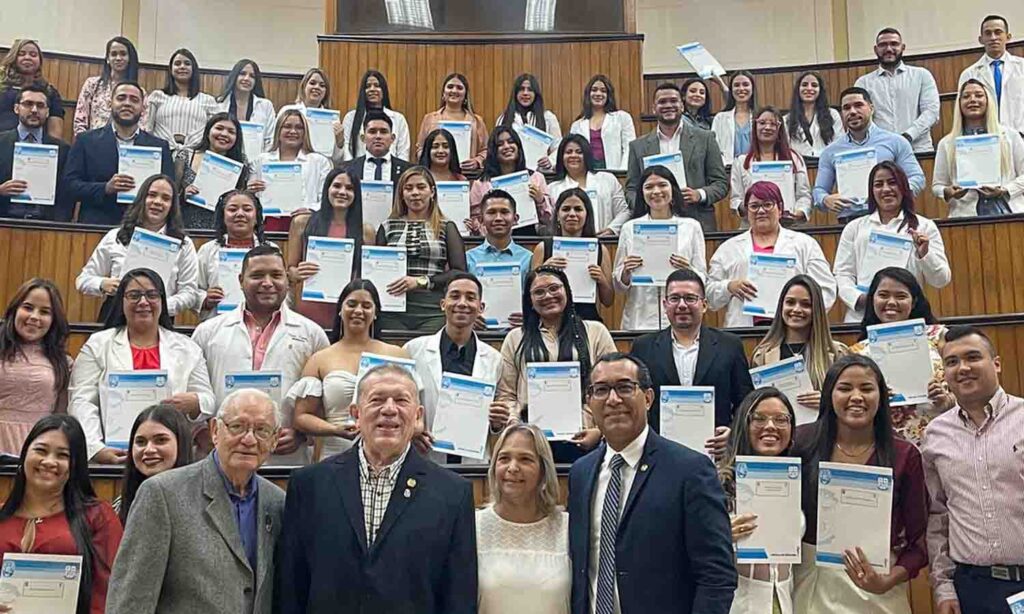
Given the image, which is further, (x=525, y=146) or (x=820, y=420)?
(x=525, y=146)

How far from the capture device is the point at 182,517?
2924 mm

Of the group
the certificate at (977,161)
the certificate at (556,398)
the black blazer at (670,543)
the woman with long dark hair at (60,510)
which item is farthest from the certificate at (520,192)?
the black blazer at (670,543)

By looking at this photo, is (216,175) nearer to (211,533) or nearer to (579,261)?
(579,261)

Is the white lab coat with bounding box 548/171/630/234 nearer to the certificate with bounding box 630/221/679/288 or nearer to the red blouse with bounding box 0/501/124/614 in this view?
the certificate with bounding box 630/221/679/288

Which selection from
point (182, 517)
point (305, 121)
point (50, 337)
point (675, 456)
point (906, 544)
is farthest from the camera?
point (305, 121)

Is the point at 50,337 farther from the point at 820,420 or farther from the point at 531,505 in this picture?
the point at 820,420

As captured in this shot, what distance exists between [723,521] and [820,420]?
723mm

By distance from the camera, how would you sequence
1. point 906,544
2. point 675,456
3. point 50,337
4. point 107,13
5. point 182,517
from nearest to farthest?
point 182,517 < point 675,456 < point 906,544 < point 50,337 < point 107,13

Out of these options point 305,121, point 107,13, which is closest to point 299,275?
point 305,121

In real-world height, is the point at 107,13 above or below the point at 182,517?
above

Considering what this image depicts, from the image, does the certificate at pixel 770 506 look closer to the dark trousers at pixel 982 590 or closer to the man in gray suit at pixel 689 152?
the dark trousers at pixel 982 590

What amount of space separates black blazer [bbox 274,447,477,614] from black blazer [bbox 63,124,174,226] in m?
3.92

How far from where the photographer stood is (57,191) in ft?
21.9

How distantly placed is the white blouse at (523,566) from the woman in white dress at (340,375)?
1.20m
